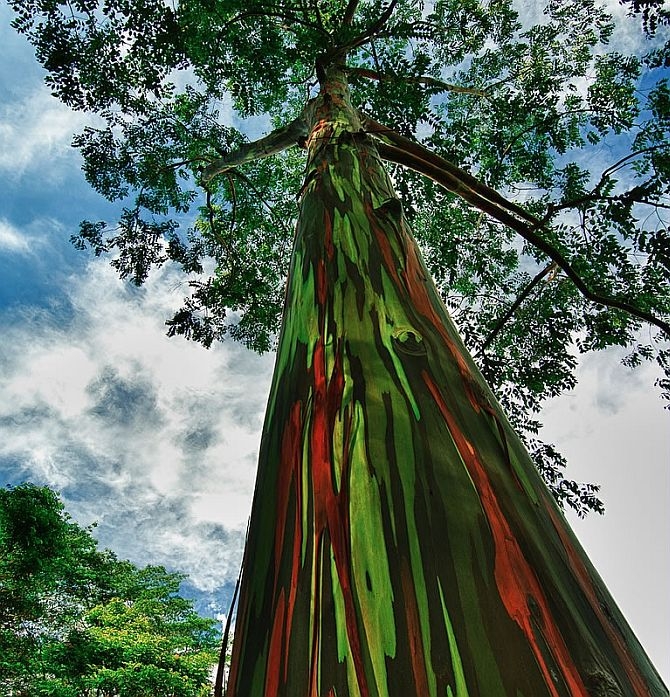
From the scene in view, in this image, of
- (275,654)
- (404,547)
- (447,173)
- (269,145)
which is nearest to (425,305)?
(404,547)

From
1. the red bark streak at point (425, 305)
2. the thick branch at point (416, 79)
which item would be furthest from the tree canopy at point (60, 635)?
the red bark streak at point (425, 305)

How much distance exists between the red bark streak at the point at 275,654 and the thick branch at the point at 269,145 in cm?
291

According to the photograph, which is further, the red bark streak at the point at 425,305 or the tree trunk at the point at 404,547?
the red bark streak at the point at 425,305

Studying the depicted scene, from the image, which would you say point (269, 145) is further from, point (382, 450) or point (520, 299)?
point (382, 450)

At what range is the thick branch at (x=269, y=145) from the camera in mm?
3434

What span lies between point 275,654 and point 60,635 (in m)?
10.6

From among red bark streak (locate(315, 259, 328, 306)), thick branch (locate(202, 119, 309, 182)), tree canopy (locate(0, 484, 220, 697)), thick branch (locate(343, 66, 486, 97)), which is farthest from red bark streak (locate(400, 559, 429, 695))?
tree canopy (locate(0, 484, 220, 697))

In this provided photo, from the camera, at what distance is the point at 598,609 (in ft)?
2.13

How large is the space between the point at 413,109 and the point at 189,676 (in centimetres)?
971

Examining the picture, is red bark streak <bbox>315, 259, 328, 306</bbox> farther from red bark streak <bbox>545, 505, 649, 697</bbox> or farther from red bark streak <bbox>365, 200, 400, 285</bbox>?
red bark streak <bbox>545, 505, 649, 697</bbox>

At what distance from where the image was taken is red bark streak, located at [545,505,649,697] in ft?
1.88

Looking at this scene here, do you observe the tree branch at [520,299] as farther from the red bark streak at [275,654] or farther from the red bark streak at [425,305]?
the red bark streak at [275,654]

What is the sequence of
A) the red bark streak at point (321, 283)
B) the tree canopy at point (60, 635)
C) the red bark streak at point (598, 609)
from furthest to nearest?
the tree canopy at point (60, 635)
the red bark streak at point (321, 283)
the red bark streak at point (598, 609)

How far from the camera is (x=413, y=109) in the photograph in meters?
4.01
